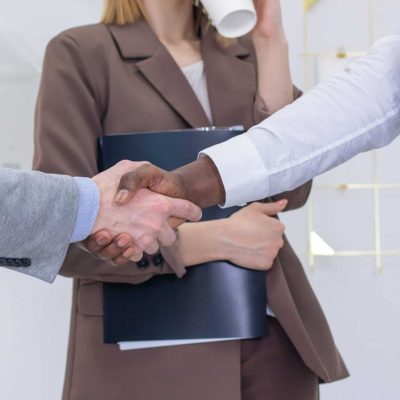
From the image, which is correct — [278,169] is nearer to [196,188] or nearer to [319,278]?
[196,188]

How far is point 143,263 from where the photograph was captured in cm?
102

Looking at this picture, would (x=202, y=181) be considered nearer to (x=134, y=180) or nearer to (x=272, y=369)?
(x=134, y=180)

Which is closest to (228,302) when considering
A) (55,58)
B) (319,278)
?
(55,58)

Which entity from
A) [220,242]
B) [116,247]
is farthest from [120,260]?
[220,242]

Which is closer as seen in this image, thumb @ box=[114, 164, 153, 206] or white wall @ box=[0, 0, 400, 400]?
thumb @ box=[114, 164, 153, 206]

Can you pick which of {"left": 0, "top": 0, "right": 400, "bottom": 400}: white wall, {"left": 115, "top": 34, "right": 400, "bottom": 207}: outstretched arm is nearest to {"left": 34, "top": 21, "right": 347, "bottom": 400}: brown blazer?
{"left": 115, "top": 34, "right": 400, "bottom": 207}: outstretched arm

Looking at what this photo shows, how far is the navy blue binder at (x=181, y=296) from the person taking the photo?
103 cm

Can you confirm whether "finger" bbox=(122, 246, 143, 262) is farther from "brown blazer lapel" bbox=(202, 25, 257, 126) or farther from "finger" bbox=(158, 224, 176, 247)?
"brown blazer lapel" bbox=(202, 25, 257, 126)

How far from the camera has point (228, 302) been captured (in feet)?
3.43

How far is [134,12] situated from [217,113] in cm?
19

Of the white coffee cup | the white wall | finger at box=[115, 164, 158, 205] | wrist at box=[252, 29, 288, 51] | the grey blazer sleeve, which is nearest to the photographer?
the grey blazer sleeve

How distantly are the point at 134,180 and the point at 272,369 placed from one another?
29 centimetres

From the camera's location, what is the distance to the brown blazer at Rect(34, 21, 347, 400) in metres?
1.02

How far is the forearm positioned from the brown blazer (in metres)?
0.03
